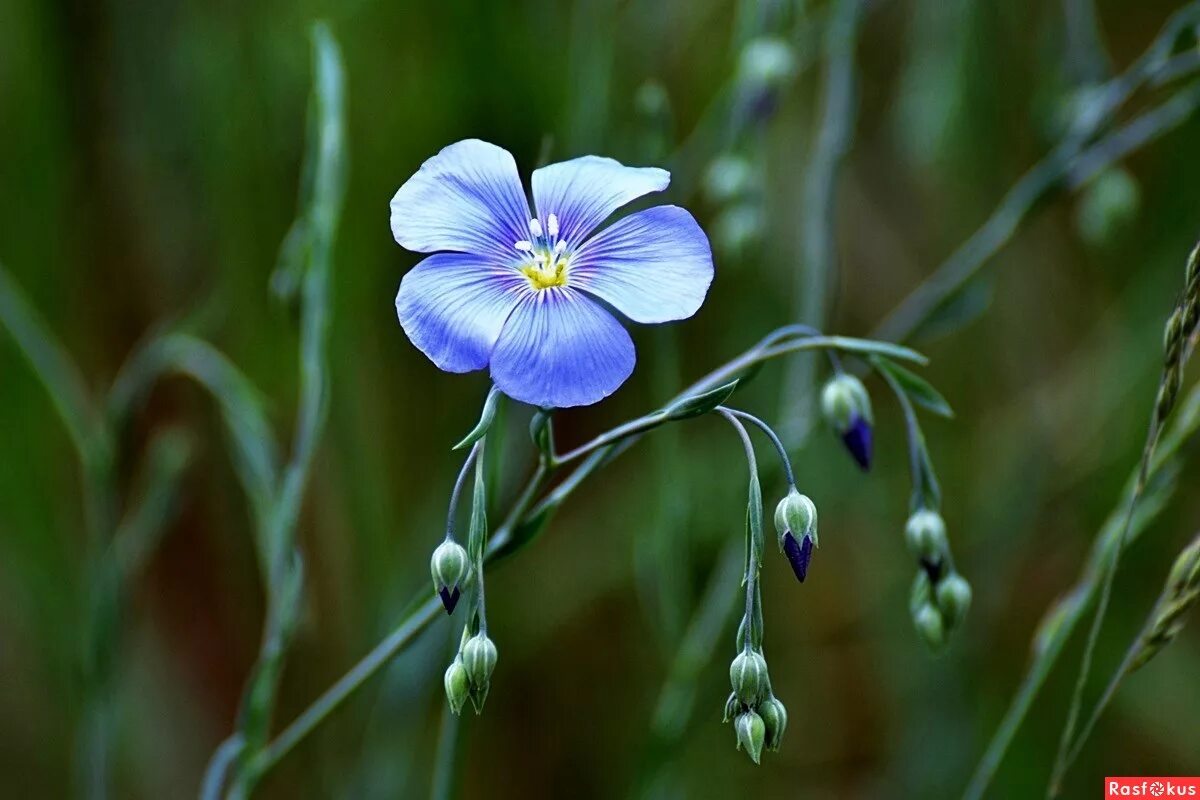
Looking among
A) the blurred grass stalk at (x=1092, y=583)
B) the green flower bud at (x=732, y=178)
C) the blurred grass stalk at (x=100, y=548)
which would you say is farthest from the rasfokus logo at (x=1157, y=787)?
the blurred grass stalk at (x=100, y=548)

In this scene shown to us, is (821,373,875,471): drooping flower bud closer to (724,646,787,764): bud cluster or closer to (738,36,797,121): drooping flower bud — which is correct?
(724,646,787,764): bud cluster

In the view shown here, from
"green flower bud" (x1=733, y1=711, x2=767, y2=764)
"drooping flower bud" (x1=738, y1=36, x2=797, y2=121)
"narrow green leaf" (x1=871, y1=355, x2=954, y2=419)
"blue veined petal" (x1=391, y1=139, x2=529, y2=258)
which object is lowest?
"green flower bud" (x1=733, y1=711, x2=767, y2=764)

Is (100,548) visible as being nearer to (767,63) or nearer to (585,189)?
(585,189)

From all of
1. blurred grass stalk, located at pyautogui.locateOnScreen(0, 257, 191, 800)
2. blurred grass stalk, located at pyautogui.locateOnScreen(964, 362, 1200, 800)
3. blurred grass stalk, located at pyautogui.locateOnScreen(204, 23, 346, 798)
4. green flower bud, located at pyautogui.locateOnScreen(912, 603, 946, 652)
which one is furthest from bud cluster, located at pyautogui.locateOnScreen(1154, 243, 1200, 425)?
blurred grass stalk, located at pyautogui.locateOnScreen(0, 257, 191, 800)

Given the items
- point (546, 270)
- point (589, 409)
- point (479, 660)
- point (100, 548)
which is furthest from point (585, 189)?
→ point (589, 409)

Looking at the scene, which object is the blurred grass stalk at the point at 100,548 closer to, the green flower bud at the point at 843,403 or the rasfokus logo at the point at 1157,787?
the green flower bud at the point at 843,403

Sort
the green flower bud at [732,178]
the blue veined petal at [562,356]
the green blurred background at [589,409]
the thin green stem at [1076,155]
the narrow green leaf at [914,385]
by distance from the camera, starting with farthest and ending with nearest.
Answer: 1. the green blurred background at [589,409]
2. the green flower bud at [732,178]
3. the thin green stem at [1076,155]
4. the narrow green leaf at [914,385]
5. the blue veined petal at [562,356]
